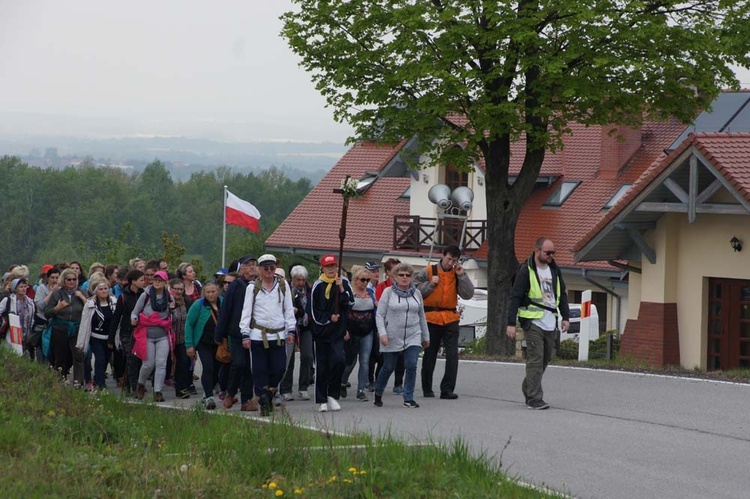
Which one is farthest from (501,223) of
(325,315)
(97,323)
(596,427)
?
(596,427)

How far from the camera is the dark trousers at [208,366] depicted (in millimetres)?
15828

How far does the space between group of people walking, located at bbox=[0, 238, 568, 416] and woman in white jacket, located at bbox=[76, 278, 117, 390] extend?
0.02 meters

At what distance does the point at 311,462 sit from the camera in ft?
33.1

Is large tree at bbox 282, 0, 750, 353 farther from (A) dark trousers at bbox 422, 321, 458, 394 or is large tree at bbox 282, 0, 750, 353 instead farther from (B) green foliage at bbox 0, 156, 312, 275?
(B) green foliage at bbox 0, 156, 312, 275

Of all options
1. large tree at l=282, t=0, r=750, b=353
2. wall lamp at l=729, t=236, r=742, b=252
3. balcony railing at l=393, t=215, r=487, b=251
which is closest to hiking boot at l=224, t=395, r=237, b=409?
large tree at l=282, t=0, r=750, b=353

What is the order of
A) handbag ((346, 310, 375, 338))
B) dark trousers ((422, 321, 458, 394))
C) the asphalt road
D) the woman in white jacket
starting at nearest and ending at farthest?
the asphalt road, dark trousers ((422, 321, 458, 394)), handbag ((346, 310, 375, 338)), the woman in white jacket

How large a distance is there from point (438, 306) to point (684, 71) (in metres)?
10.1

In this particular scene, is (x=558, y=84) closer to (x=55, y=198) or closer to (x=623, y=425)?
(x=623, y=425)

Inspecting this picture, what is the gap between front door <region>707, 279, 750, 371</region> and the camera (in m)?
25.5

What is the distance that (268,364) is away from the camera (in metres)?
14.5

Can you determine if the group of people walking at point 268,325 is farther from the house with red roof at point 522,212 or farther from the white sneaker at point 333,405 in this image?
the house with red roof at point 522,212

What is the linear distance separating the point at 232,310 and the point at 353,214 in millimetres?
35386

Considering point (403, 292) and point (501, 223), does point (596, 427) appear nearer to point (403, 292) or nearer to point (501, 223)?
point (403, 292)

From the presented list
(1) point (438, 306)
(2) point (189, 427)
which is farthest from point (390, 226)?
(2) point (189, 427)
